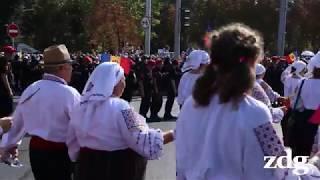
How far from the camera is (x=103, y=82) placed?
470 cm

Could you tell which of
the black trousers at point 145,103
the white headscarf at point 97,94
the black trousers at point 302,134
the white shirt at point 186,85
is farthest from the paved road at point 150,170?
the black trousers at point 145,103

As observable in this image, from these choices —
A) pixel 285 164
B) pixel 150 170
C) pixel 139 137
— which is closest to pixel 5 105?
pixel 150 170

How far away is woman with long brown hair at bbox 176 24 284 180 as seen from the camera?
3.25m

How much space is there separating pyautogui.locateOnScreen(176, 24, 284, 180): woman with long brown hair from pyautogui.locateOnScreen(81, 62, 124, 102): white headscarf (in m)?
1.39

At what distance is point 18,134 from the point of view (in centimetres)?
547

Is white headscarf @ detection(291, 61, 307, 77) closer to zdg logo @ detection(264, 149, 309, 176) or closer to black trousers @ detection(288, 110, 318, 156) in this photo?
black trousers @ detection(288, 110, 318, 156)

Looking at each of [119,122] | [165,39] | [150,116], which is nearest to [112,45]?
[150,116]

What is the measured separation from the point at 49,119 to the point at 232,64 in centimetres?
236

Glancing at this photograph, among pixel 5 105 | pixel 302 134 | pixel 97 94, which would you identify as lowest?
pixel 5 105

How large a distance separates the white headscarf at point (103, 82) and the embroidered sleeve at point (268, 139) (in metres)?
1.63

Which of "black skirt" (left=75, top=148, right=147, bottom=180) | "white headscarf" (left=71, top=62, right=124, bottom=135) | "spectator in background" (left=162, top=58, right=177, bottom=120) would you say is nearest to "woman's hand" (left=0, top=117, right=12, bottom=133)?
"white headscarf" (left=71, top=62, right=124, bottom=135)

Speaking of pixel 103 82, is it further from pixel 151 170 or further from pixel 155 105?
pixel 155 105

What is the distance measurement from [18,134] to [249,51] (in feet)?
9.00

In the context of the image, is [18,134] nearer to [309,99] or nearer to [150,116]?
[309,99]
